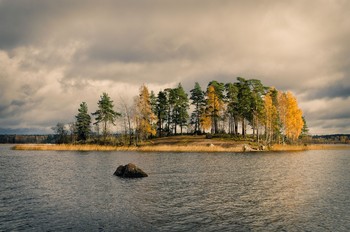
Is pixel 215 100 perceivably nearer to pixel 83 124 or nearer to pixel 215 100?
pixel 215 100

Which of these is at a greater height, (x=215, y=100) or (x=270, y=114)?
(x=215, y=100)

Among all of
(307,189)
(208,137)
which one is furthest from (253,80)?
(307,189)

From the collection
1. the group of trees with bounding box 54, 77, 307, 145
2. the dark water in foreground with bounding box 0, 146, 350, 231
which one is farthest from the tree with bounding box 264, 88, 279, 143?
the dark water in foreground with bounding box 0, 146, 350, 231

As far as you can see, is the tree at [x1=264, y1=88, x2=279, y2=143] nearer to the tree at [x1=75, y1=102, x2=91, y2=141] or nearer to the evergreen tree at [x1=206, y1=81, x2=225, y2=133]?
the evergreen tree at [x1=206, y1=81, x2=225, y2=133]

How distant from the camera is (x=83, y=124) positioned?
381ft

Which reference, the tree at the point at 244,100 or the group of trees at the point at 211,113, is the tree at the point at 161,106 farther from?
the tree at the point at 244,100

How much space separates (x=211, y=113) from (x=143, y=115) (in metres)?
23.5

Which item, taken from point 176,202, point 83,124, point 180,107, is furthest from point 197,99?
point 176,202

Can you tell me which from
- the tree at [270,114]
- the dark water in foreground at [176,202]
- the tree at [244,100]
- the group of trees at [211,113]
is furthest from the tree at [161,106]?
the dark water in foreground at [176,202]

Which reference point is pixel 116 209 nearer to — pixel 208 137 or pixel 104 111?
pixel 208 137

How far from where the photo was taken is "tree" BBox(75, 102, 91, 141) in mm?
116525

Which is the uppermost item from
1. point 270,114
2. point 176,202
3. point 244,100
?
point 244,100

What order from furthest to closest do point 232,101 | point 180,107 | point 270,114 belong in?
1. point 180,107
2. point 232,101
3. point 270,114

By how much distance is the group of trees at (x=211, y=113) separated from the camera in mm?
93750
